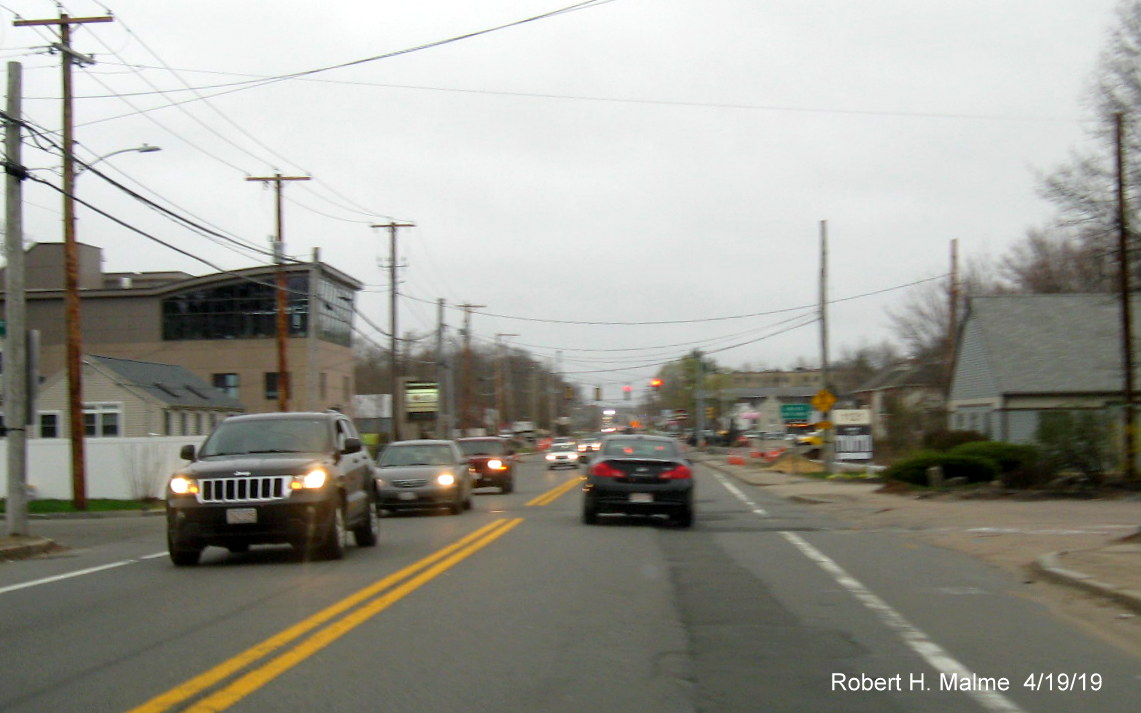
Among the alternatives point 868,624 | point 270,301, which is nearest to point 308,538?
point 868,624

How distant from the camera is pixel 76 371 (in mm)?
27109

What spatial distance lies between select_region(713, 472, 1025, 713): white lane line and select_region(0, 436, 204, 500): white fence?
2204cm

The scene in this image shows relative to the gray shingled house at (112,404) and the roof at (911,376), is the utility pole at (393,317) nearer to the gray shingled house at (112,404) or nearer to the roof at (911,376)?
the gray shingled house at (112,404)

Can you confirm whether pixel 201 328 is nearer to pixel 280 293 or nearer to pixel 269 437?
pixel 280 293

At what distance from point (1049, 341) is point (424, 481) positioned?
26864 millimetres

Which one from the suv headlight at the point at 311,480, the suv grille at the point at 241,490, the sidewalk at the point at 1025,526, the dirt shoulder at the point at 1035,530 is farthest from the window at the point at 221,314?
the suv grille at the point at 241,490

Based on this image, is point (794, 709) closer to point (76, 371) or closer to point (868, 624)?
point (868, 624)

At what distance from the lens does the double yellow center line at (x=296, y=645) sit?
6.71m

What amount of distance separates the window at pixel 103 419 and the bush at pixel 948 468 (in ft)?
111

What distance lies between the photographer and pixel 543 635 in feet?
28.9

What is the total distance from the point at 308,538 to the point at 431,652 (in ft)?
17.8

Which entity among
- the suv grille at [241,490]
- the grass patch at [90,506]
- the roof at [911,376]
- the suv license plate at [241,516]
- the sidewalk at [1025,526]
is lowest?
the grass patch at [90,506]

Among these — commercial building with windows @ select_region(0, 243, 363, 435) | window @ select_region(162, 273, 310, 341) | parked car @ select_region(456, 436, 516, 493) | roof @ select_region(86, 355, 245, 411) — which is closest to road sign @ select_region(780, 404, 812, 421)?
commercial building with windows @ select_region(0, 243, 363, 435)

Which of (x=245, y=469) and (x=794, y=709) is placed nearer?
(x=794, y=709)
